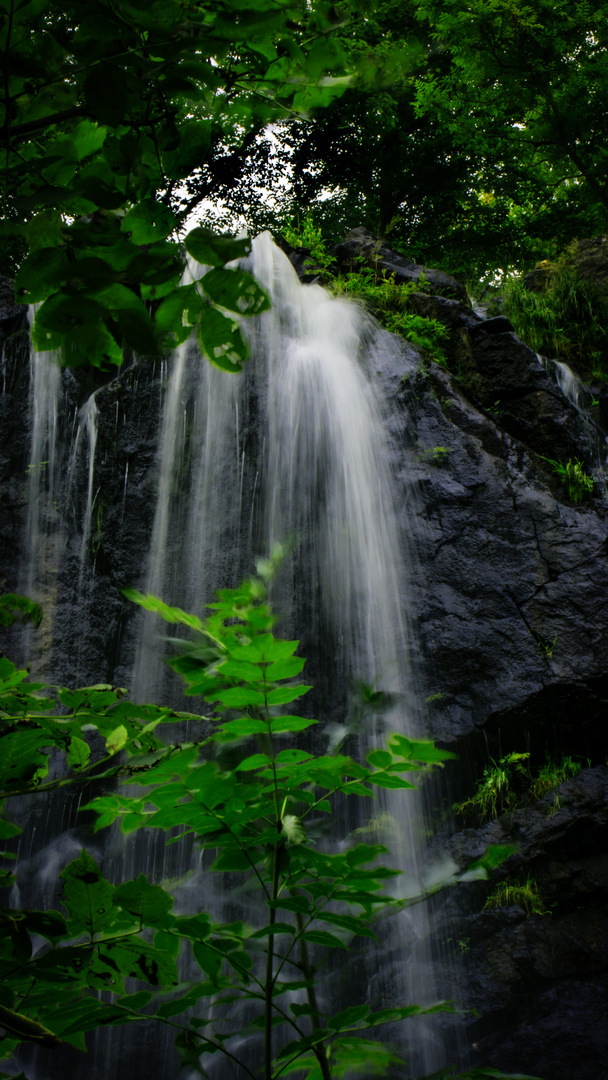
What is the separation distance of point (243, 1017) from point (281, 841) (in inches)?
131

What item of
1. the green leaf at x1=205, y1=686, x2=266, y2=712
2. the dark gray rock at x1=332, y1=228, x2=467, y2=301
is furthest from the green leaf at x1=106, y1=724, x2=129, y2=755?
the dark gray rock at x1=332, y1=228, x2=467, y2=301

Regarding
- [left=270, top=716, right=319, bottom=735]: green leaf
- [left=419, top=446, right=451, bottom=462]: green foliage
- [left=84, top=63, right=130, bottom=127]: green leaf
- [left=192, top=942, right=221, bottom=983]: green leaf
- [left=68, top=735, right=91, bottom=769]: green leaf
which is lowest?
[left=192, top=942, right=221, bottom=983]: green leaf

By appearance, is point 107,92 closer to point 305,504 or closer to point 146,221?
point 146,221

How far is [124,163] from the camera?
843mm

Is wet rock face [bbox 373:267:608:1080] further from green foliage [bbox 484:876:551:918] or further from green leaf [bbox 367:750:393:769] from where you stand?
green leaf [bbox 367:750:393:769]

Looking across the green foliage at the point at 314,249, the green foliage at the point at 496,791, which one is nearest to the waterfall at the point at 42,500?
the green foliage at the point at 314,249

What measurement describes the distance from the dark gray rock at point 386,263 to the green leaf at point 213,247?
6311 mm

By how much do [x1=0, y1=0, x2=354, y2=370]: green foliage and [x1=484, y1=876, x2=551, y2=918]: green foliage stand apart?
3.98 meters

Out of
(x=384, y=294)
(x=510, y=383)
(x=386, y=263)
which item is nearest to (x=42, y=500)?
(x=384, y=294)

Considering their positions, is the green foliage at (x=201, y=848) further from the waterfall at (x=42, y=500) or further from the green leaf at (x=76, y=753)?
A: the waterfall at (x=42, y=500)

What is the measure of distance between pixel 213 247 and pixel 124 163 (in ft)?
0.85

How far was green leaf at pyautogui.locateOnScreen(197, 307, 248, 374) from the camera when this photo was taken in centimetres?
76

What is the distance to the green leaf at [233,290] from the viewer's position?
2.40 ft

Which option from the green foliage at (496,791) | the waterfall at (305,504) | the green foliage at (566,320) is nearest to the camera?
the green foliage at (496,791)
